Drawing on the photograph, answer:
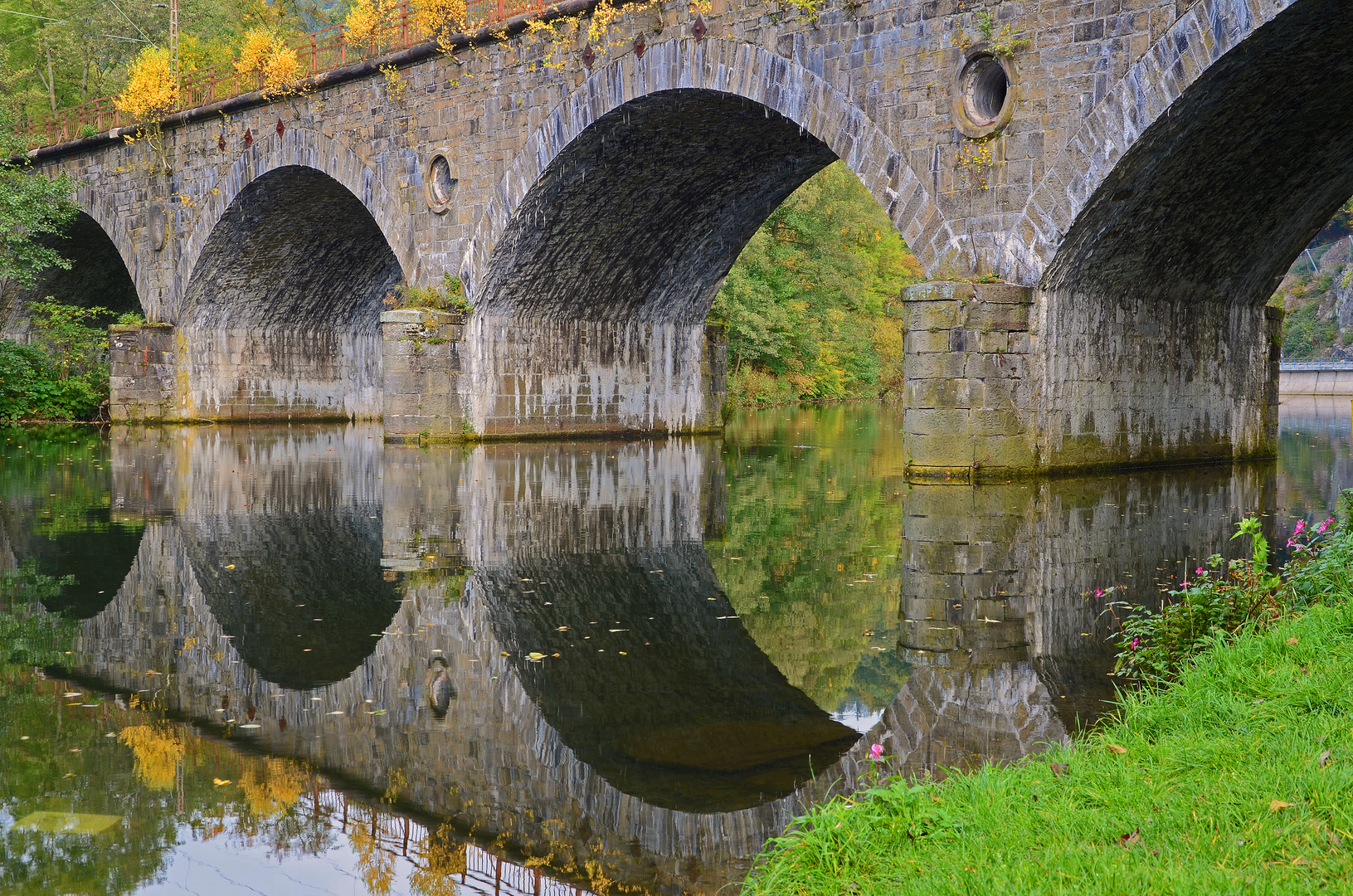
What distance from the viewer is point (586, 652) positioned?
5.91 meters

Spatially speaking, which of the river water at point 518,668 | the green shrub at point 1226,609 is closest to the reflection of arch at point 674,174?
the river water at point 518,668

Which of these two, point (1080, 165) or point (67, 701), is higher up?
point (1080, 165)

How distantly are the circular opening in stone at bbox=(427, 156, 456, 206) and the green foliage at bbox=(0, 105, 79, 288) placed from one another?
1085cm

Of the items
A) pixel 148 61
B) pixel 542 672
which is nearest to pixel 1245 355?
pixel 542 672

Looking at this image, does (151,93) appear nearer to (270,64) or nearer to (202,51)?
(270,64)

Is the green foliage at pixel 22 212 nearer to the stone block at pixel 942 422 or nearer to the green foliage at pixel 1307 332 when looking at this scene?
the stone block at pixel 942 422

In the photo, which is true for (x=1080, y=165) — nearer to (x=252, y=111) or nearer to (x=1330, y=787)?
(x=1330, y=787)

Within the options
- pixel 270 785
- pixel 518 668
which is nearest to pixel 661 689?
pixel 518 668

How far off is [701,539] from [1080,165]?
19.9 ft

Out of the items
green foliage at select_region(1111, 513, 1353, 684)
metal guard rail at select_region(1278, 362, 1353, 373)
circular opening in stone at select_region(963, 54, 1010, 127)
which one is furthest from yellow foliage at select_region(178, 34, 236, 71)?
metal guard rail at select_region(1278, 362, 1353, 373)

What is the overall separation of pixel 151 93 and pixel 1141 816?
2838cm

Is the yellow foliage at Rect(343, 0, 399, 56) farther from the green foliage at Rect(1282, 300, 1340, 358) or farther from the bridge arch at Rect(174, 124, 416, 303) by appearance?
the green foliage at Rect(1282, 300, 1340, 358)

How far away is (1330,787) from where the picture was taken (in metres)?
3.07

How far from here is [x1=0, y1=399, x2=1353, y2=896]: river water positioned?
11.8 feet
